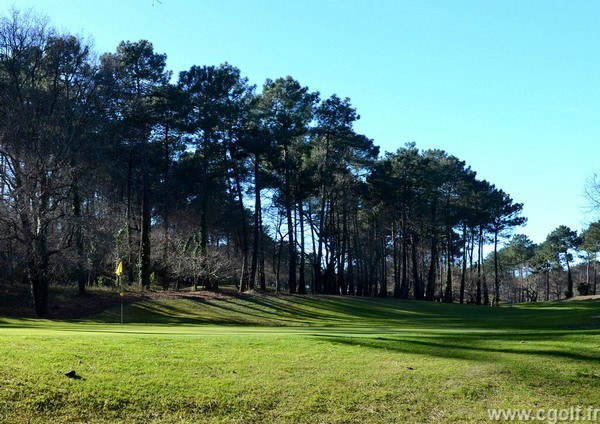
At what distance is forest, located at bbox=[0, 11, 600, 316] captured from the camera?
33719mm

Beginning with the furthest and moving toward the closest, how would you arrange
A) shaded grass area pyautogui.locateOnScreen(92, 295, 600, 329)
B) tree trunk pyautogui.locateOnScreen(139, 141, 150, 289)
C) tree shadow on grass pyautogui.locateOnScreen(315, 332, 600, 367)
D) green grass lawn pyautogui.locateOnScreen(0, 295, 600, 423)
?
tree trunk pyautogui.locateOnScreen(139, 141, 150, 289)
shaded grass area pyautogui.locateOnScreen(92, 295, 600, 329)
tree shadow on grass pyautogui.locateOnScreen(315, 332, 600, 367)
green grass lawn pyautogui.locateOnScreen(0, 295, 600, 423)

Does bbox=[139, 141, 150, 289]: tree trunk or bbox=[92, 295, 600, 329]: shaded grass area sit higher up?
bbox=[139, 141, 150, 289]: tree trunk

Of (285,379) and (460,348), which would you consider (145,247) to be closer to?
(460,348)

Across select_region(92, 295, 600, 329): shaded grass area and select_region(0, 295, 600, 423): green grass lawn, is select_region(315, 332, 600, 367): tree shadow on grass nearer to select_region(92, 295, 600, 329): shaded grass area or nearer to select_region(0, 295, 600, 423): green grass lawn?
select_region(0, 295, 600, 423): green grass lawn

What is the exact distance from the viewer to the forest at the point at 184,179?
33.7 meters

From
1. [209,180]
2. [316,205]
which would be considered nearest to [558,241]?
[316,205]

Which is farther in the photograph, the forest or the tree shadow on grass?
the forest

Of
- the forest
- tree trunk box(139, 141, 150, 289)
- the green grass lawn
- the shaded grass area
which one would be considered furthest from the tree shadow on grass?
tree trunk box(139, 141, 150, 289)

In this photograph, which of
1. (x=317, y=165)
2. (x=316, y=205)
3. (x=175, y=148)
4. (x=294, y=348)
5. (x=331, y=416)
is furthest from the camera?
(x=316, y=205)

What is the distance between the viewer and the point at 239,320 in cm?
3581

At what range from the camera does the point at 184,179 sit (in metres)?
53.3

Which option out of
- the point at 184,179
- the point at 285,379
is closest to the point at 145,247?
the point at 184,179

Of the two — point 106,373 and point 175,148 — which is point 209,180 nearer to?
point 175,148

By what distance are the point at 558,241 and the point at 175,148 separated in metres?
74.8
